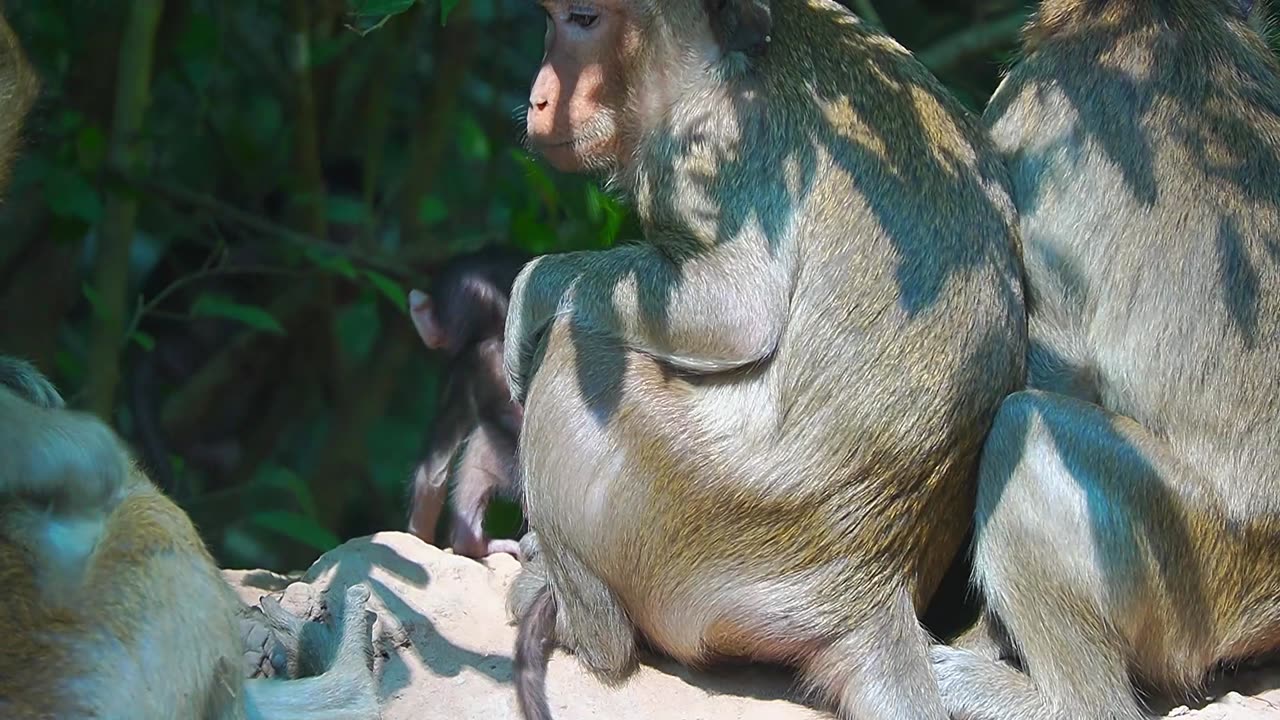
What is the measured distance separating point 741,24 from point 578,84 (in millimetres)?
553

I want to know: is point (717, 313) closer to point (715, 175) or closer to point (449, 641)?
point (715, 175)

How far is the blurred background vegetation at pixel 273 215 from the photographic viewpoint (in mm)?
7508

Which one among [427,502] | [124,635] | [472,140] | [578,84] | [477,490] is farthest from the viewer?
[472,140]

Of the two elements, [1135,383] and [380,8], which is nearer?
[380,8]

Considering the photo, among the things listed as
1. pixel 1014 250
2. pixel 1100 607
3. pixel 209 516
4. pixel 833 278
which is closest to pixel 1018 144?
pixel 1014 250

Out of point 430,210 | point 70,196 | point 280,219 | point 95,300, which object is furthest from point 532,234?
point 280,219

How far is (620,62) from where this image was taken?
5.21m

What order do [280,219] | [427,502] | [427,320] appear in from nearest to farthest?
1. [427,502]
2. [427,320]
3. [280,219]

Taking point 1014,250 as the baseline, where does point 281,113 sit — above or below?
below

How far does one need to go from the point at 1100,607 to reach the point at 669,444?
133 cm

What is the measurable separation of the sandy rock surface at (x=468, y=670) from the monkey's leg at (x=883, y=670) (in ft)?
0.55

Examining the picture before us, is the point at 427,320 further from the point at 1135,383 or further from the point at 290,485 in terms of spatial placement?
the point at 1135,383

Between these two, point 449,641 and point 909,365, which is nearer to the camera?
point 909,365

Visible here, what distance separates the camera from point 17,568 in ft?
13.3
